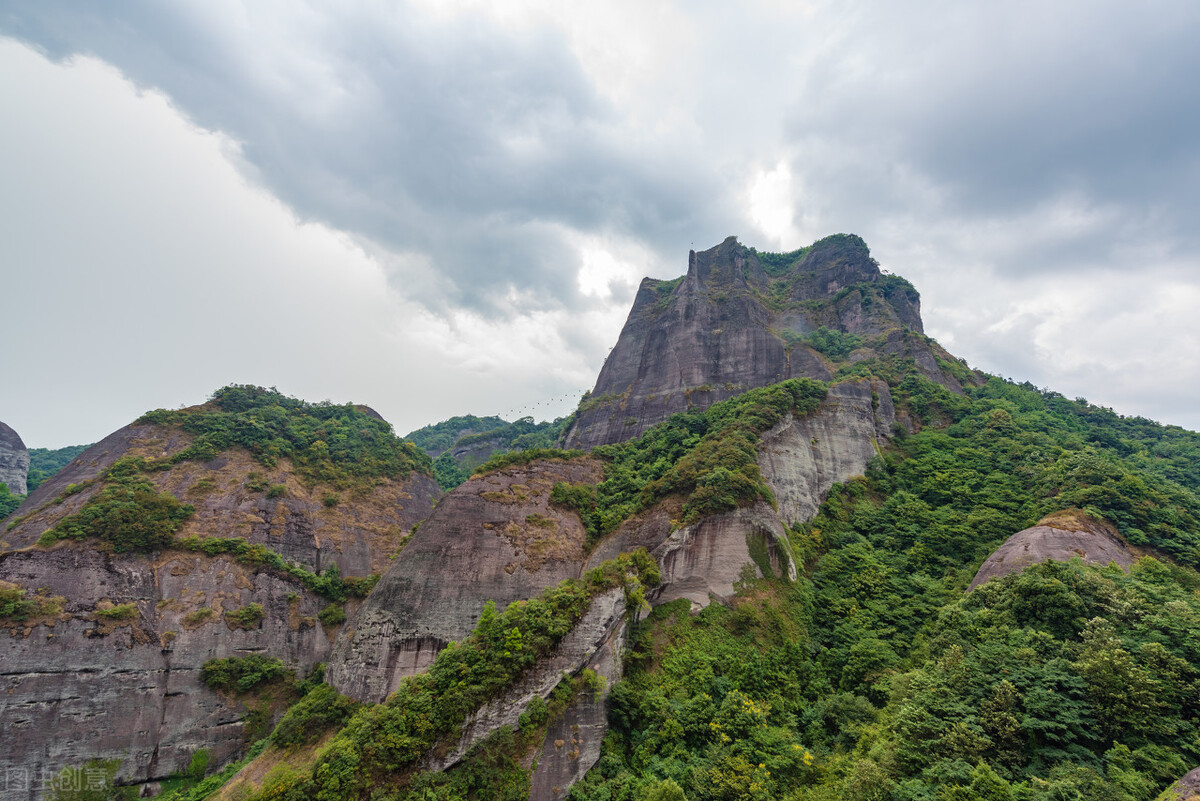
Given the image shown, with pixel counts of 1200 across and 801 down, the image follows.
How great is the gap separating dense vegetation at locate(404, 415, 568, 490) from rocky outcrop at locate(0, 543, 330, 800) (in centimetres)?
3426

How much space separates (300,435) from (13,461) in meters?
50.5

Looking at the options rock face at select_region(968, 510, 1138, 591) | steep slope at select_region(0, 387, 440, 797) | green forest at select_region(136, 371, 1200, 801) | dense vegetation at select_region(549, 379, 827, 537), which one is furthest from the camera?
dense vegetation at select_region(549, 379, 827, 537)

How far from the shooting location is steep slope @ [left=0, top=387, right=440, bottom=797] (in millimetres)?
23594

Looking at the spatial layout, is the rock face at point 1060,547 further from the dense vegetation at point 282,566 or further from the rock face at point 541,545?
the dense vegetation at point 282,566

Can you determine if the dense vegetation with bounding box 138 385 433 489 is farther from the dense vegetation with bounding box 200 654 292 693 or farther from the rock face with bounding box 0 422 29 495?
the rock face with bounding box 0 422 29 495

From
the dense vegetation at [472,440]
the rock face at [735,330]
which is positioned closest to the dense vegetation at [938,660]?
the rock face at [735,330]

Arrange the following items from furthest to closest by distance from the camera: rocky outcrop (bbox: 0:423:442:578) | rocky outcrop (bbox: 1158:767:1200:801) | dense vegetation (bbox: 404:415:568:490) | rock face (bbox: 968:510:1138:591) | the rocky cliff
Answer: dense vegetation (bbox: 404:415:568:490), rocky outcrop (bbox: 0:423:442:578), rock face (bbox: 968:510:1138:591), the rocky cliff, rocky outcrop (bbox: 1158:767:1200:801)

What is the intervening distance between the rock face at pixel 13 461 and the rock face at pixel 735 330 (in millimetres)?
68894

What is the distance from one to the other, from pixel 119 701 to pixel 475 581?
1876 centimetres

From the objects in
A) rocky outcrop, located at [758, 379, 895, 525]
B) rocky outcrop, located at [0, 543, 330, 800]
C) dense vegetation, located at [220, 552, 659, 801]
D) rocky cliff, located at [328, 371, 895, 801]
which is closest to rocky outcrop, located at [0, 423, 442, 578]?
rocky outcrop, located at [0, 543, 330, 800]

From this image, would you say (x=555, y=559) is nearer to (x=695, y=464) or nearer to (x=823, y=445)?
(x=695, y=464)

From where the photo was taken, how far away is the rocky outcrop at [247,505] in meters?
32.0

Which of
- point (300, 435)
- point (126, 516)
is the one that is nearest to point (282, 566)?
point (126, 516)

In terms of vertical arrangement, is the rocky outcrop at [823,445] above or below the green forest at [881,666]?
above
